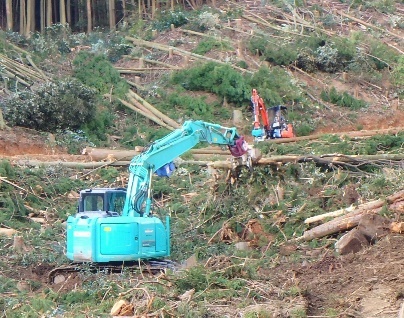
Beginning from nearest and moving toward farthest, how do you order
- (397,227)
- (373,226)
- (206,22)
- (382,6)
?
(397,227) → (373,226) → (206,22) → (382,6)

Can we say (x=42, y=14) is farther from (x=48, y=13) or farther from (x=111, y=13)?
(x=111, y=13)

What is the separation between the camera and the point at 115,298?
11.8m

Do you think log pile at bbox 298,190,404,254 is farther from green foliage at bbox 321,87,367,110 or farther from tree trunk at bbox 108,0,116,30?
tree trunk at bbox 108,0,116,30

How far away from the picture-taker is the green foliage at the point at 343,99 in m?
28.8

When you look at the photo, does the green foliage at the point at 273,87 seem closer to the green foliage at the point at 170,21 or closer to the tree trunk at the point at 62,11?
the green foliage at the point at 170,21

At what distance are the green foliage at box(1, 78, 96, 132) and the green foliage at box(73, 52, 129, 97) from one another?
8.32ft

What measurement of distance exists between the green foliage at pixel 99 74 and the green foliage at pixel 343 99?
6.32 metres

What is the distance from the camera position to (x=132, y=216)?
14.4 meters

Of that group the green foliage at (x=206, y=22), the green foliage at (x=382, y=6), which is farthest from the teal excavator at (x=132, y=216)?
the green foliage at (x=382, y=6)

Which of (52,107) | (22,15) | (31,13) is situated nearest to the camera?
(52,107)

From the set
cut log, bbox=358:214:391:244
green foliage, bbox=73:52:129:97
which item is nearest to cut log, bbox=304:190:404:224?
cut log, bbox=358:214:391:244

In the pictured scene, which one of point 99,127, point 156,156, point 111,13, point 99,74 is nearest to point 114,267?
point 156,156

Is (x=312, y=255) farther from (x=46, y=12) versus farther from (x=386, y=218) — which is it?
(x=46, y=12)

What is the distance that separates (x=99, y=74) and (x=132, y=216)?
14542mm
